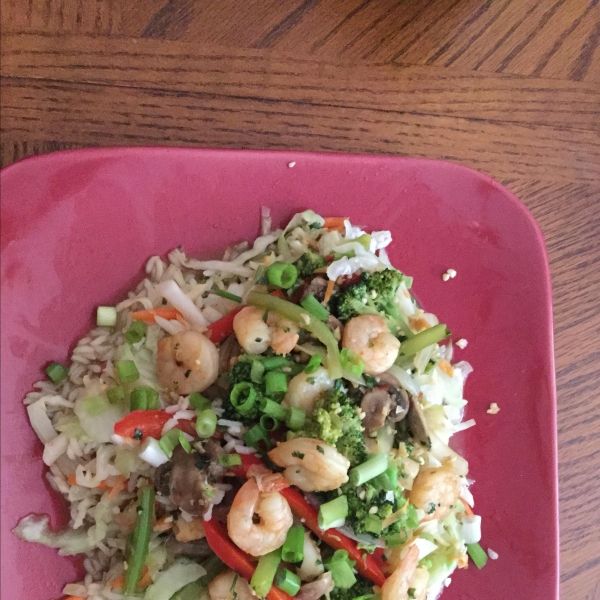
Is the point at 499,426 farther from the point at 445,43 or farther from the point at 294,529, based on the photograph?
the point at 445,43

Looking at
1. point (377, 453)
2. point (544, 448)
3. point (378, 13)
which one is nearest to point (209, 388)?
point (377, 453)

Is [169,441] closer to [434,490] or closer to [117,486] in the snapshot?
[117,486]

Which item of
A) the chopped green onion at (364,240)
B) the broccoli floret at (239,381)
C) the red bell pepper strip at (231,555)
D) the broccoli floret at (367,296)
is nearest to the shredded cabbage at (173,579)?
the red bell pepper strip at (231,555)

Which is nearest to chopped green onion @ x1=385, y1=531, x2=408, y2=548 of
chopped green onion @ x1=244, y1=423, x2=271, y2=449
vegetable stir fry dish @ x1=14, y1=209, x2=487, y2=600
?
vegetable stir fry dish @ x1=14, y1=209, x2=487, y2=600

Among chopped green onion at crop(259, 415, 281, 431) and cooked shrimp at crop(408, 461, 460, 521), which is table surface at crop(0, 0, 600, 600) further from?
chopped green onion at crop(259, 415, 281, 431)

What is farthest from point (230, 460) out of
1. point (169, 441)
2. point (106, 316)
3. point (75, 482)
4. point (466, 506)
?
point (466, 506)

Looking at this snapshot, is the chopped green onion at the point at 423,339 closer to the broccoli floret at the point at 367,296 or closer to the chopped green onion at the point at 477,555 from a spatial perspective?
the broccoli floret at the point at 367,296
